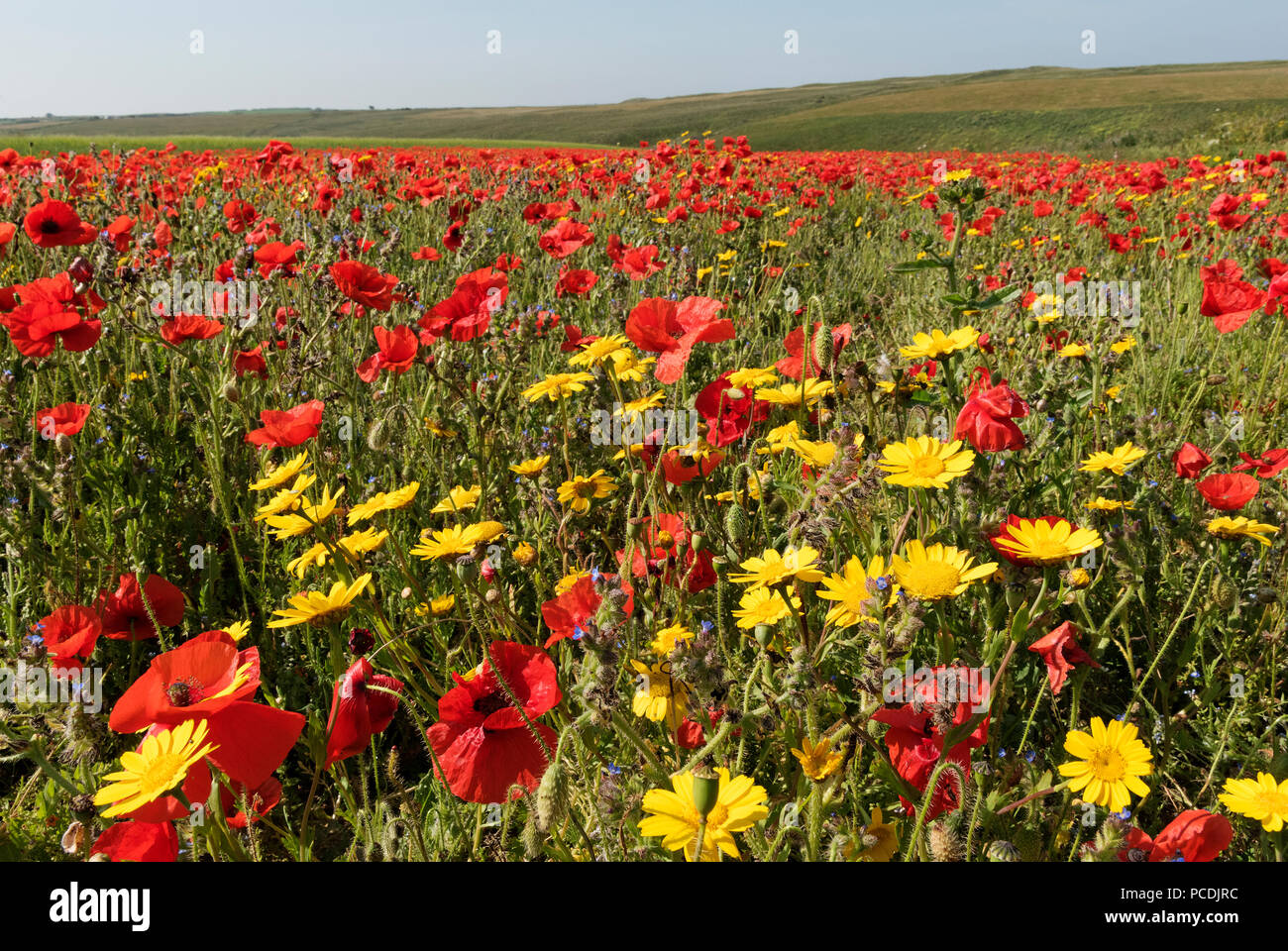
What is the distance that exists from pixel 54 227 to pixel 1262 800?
369 cm

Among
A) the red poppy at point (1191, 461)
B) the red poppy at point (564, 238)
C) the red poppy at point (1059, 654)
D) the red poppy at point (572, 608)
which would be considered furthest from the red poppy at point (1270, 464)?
the red poppy at point (564, 238)

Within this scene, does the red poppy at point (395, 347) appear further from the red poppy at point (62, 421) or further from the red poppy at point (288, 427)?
the red poppy at point (62, 421)

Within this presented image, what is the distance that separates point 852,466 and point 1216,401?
2898mm

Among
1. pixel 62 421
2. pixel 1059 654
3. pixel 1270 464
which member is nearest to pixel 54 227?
pixel 62 421

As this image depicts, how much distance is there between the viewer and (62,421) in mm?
2324

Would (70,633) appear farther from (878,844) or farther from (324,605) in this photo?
(878,844)

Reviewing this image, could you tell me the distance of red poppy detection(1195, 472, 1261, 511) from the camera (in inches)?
73.8

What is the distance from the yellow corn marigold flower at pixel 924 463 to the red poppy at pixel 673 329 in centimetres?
55

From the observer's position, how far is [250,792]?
4.29 feet

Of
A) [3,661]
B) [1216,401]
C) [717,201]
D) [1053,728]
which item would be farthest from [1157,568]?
[717,201]

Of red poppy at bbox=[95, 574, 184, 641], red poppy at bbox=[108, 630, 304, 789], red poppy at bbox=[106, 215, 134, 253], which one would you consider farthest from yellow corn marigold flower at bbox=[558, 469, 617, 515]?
red poppy at bbox=[106, 215, 134, 253]

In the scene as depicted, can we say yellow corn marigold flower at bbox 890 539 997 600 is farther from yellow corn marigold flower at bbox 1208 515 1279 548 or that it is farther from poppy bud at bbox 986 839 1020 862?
yellow corn marigold flower at bbox 1208 515 1279 548

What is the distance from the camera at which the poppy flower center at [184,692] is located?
1080 millimetres

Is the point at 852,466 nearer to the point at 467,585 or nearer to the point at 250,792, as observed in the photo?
the point at 467,585
